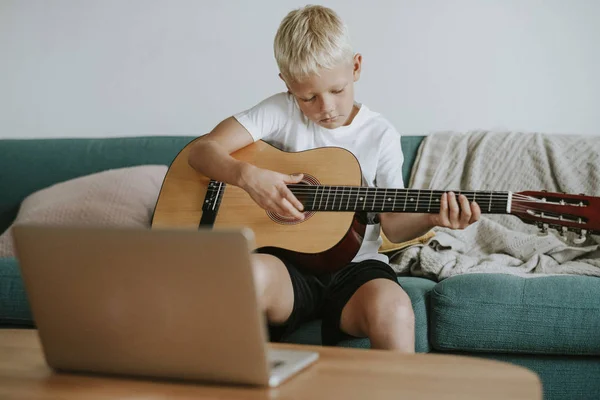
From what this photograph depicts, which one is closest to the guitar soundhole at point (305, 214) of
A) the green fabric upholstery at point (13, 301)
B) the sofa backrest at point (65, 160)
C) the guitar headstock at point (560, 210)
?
A: the guitar headstock at point (560, 210)

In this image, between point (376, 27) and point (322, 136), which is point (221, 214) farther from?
point (376, 27)

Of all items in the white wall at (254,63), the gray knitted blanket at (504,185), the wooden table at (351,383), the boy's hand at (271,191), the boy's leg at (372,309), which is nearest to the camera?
the wooden table at (351,383)

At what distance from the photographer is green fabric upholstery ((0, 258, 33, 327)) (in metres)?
1.83

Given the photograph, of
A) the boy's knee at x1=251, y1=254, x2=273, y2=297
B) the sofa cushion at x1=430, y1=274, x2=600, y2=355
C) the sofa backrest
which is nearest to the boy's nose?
the boy's knee at x1=251, y1=254, x2=273, y2=297

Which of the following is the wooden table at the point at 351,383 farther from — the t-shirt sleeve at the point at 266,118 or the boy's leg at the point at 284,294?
the t-shirt sleeve at the point at 266,118

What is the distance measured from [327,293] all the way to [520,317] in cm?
43

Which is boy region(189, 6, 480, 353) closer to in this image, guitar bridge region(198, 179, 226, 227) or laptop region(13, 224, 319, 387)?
guitar bridge region(198, 179, 226, 227)

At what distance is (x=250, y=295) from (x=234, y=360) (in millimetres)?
90

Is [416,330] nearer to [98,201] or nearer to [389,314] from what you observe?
[389,314]

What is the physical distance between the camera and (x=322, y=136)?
1789mm

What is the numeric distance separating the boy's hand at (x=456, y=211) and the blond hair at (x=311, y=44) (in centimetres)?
39

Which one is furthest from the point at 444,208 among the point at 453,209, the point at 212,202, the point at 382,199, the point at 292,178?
the point at 212,202

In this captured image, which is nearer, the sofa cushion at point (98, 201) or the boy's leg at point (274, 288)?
the boy's leg at point (274, 288)

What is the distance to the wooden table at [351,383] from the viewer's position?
0.82m
